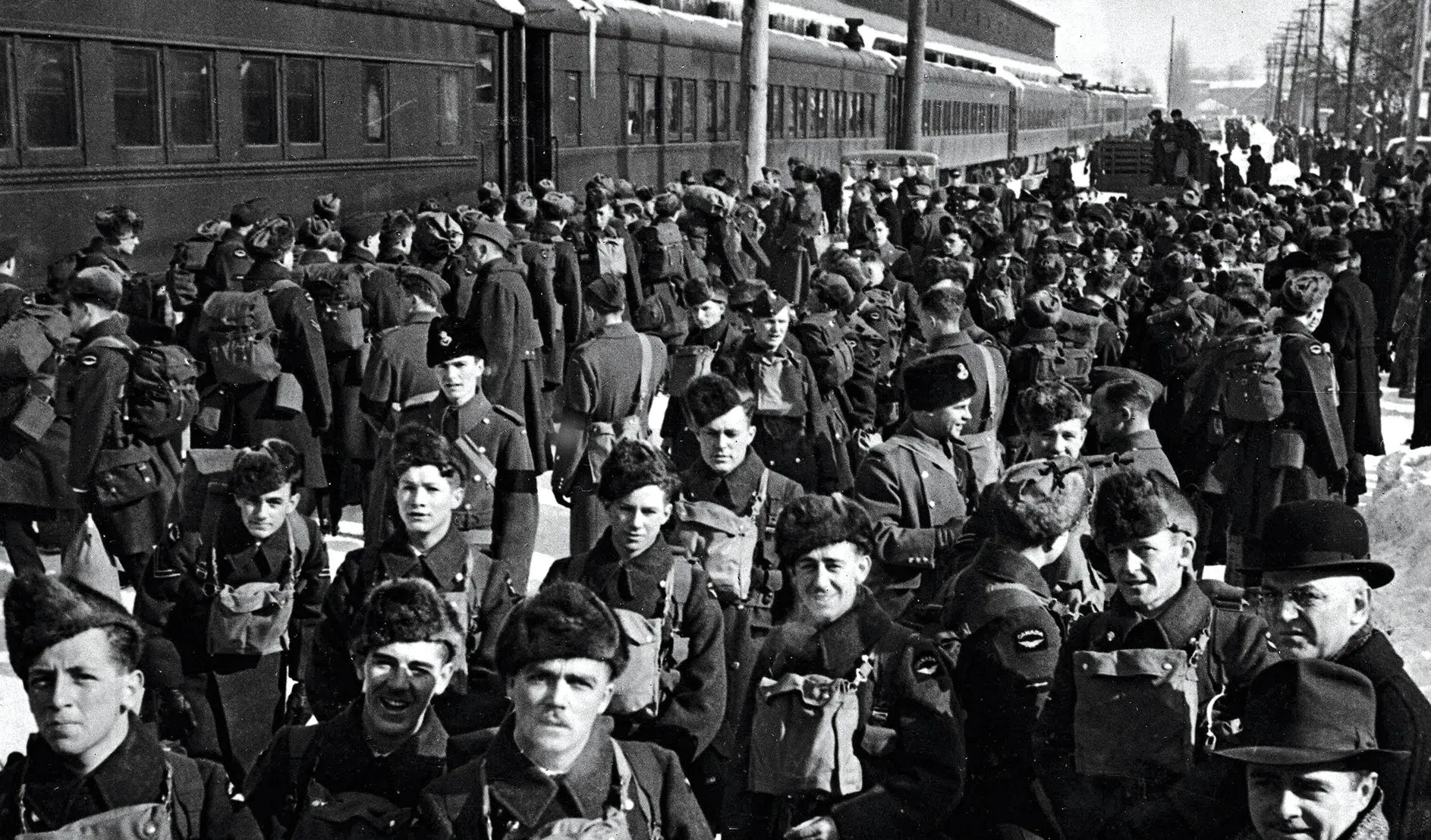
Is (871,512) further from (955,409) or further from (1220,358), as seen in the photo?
(1220,358)

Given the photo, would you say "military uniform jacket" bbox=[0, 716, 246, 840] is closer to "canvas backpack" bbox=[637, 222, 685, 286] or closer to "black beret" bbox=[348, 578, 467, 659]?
"black beret" bbox=[348, 578, 467, 659]

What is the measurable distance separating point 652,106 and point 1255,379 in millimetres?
16092

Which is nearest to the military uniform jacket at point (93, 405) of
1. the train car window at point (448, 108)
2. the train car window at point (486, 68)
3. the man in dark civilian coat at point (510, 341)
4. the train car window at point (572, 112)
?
the man in dark civilian coat at point (510, 341)

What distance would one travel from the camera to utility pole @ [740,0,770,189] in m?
18.6

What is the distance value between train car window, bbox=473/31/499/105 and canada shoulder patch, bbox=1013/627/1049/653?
14445mm

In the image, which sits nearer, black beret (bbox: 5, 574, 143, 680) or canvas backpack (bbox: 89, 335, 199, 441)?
black beret (bbox: 5, 574, 143, 680)

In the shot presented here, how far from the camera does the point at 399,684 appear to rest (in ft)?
11.8

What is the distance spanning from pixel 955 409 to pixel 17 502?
12.5ft

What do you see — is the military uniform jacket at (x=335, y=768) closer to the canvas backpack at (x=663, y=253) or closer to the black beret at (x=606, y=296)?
the black beret at (x=606, y=296)

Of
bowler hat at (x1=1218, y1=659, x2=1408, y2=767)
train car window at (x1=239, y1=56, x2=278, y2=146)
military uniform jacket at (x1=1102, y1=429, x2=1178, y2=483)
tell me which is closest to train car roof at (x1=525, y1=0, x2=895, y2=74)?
train car window at (x1=239, y1=56, x2=278, y2=146)

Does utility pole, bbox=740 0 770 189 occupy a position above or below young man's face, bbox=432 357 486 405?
above

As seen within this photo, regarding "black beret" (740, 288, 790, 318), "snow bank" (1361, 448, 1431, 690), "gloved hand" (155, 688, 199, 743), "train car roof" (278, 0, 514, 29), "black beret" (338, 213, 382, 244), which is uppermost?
"train car roof" (278, 0, 514, 29)

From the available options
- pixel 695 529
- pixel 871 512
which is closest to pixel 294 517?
pixel 695 529

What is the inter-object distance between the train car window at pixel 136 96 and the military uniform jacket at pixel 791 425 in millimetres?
A: 6229
